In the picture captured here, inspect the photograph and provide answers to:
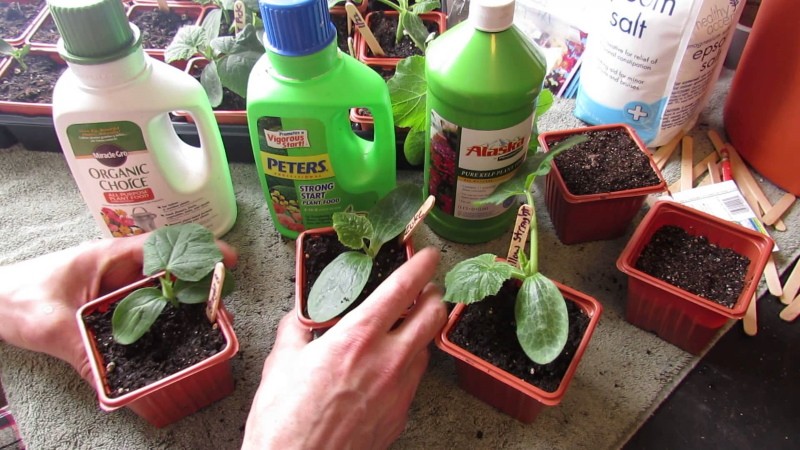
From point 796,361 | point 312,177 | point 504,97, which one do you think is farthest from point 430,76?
point 796,361

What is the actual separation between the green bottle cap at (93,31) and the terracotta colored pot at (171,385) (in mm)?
254

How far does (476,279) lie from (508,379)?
0.35 ft

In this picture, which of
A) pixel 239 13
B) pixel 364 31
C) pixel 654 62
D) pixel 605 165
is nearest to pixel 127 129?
pixel 239 13

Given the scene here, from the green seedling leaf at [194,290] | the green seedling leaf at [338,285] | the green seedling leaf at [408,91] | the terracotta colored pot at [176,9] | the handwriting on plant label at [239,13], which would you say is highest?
the handwriting on plant label at [239,13]

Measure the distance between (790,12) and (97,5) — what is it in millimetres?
879

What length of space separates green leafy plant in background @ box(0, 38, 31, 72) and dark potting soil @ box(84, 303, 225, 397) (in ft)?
1.98

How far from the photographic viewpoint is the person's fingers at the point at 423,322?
2.10 ft

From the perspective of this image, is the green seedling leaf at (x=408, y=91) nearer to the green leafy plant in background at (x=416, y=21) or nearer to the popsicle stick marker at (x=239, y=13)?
the green leafy plant in background at (x=416, y=21)

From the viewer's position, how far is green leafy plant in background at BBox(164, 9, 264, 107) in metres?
0.88

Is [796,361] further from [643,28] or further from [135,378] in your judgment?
[135,378]

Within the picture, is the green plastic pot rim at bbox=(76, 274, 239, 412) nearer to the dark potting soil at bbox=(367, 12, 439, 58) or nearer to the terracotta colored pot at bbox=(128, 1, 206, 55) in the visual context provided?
the dark potting soil at bbox=(367, 12, 439, 58)

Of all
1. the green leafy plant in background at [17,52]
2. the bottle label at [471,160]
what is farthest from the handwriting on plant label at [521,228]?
the green leafy plant in background at [17,52]

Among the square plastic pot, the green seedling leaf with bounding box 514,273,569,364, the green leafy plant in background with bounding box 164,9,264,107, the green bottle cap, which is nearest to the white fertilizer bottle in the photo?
the green bottle cap

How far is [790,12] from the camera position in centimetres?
84
